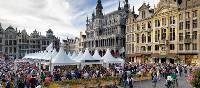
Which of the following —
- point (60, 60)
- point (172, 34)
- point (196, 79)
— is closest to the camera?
point (196, 79)

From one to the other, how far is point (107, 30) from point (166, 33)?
86.7ft

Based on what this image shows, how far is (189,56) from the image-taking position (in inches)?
2080

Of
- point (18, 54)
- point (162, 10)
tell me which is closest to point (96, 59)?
point (162, 10)

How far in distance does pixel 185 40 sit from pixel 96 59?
70.4ft

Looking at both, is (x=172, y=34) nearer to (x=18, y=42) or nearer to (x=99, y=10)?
(x=99, y=10)

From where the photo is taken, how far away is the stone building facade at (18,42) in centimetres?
11612

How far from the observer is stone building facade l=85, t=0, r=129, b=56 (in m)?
76.6

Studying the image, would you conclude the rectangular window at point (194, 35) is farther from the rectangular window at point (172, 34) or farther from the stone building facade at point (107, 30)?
the stone building facade at point (107, 30)

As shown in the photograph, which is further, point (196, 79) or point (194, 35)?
point (194, 35)

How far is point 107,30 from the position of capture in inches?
3255

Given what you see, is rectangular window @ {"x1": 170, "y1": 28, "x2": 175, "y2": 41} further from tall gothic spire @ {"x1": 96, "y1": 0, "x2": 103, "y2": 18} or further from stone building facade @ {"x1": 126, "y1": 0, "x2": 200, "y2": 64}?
tall gothic spire @ {"x1": 96, "y1": 0, "x2": 103, "y2": 18}

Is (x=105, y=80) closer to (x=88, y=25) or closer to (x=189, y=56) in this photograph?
(x=189, y=56)

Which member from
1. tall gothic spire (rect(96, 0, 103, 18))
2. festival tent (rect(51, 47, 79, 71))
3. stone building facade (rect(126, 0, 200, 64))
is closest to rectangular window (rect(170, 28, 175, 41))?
stone building facade (rect(126, 0, 200, 64))

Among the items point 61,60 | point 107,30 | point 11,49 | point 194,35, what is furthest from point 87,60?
point 11,49
